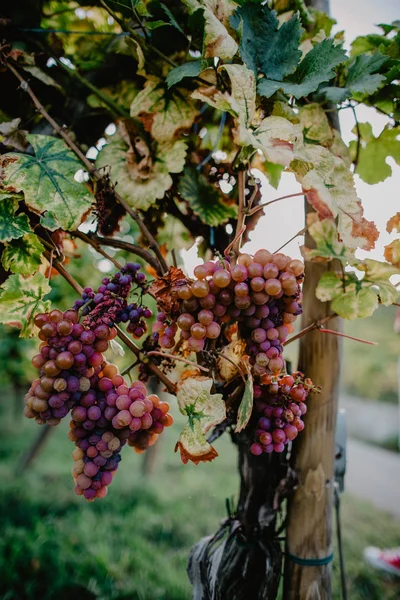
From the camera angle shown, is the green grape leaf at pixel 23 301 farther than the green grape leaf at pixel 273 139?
Yes

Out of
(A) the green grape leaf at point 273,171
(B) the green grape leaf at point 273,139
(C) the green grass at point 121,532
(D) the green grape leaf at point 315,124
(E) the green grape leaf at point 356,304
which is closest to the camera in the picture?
(B) the green grape leaf at point 273,139

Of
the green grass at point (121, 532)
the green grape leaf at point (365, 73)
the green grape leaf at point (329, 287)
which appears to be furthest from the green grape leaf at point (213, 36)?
the green grass at point (121, 532)

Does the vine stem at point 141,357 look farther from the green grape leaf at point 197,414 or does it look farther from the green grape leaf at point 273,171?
the green grape leaf at point 273,171

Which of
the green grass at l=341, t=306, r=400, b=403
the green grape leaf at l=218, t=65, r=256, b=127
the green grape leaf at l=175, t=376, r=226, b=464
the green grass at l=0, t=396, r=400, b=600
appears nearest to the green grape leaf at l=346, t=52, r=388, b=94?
the green grape leaf at l=218, t=65, r=256, b=127

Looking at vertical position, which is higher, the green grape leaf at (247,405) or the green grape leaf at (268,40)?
the green grape leaf at (268,40)

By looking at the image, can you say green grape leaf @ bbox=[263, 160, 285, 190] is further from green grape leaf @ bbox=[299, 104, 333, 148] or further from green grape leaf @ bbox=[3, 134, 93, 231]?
green grape leaf @ bbox=[3, 134, 93, 231]

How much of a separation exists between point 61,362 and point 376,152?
0.90 m

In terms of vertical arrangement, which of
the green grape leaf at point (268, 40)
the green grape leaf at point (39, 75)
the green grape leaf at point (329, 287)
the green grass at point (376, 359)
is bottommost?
the green grape leaf at point (329, 287)

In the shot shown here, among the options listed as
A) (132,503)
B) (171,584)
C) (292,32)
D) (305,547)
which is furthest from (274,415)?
(132,503)

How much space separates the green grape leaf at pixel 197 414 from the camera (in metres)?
0.64

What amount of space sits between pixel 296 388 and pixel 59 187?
0.58 metres

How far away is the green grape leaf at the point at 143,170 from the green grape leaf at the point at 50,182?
10cm

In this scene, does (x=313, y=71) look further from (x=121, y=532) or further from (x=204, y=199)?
(x=121, y=532)

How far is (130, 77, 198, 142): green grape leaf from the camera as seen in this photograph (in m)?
0.84
